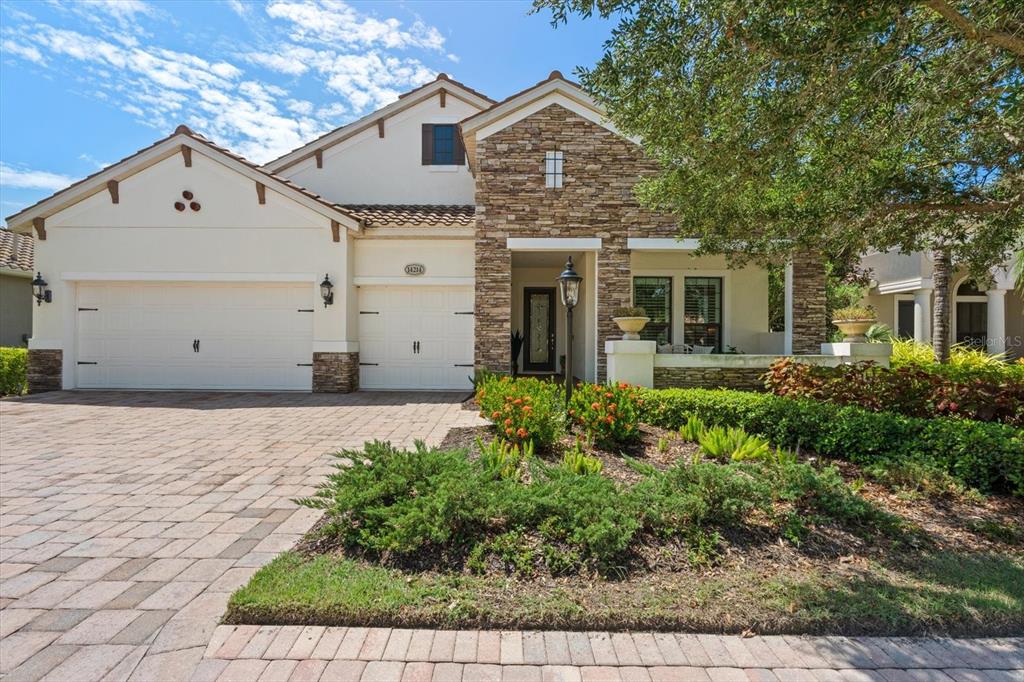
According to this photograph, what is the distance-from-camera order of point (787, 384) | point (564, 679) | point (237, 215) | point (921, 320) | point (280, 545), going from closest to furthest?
point (564, 679), point (280, 545), point (787, 384), point (237, 215), point (921, 320)

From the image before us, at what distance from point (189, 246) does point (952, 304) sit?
72.0ft

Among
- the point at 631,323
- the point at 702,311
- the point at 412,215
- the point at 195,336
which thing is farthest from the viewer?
the point at 702,311

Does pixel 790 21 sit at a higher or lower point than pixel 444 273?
higher

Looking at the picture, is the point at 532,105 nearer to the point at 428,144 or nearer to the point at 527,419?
the point at 428,144

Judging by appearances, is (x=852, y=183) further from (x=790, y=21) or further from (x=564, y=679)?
(x=564, y=679)

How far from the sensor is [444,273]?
11695 mm

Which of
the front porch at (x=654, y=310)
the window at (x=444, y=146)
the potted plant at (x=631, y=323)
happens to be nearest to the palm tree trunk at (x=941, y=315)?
the front porch at (x=654, y=310)

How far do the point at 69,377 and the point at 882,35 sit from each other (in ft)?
50.7

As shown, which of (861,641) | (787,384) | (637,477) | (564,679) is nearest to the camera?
(564,679)

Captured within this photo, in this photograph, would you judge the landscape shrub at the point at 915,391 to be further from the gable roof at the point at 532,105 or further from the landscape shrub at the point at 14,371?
the landscape shrub at the point at 14,371

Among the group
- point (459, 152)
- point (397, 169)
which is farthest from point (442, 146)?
point (397, 169)

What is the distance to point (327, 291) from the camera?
11.2 metres

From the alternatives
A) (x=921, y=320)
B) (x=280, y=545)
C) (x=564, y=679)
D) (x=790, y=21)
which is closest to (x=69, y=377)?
(x=280, y=545)

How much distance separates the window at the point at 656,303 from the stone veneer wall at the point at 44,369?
13576 millimetres
